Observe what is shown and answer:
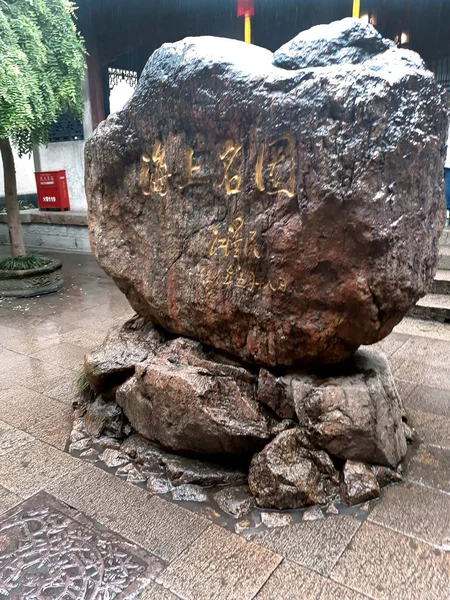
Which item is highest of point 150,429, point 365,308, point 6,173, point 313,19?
point 313,19

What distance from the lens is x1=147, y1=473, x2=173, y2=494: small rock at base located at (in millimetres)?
2793

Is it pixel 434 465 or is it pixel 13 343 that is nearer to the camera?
pixel 434 465

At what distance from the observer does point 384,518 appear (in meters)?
2.48

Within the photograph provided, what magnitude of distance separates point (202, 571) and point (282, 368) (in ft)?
3.85

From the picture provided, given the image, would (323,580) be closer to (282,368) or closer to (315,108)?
(282,368)

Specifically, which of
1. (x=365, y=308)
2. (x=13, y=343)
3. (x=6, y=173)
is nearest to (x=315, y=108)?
(x=365, y=308)

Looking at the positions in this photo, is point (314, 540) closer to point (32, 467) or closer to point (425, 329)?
point (32, 467)

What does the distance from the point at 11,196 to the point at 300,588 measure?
6984 millimetres

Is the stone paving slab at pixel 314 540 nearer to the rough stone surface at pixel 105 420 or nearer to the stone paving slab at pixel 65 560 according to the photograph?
the stone paving slab at pixel 65 560

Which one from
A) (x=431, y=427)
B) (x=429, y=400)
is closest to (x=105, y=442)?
(x=431, y=427)

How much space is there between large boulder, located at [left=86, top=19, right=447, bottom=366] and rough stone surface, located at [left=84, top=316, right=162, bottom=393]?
0.98 ft

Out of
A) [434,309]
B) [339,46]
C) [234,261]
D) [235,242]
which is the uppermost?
[339,46]

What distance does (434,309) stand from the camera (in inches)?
216

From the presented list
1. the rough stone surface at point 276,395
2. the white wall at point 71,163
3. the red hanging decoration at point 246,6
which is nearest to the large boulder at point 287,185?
Answer: the rough stone surface at point 276,395
